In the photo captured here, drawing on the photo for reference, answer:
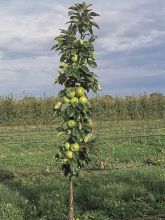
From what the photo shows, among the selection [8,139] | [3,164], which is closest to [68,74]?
[3,164]

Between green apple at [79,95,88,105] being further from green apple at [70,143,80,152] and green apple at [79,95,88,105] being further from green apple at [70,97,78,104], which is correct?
green apple at [70,143,80,152]

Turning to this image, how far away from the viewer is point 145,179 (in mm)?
10211

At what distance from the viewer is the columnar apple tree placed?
5684mm

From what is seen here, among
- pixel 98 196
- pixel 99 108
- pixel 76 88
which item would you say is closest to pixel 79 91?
pixel 76 88

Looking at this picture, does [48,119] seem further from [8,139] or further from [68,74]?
[68,74]

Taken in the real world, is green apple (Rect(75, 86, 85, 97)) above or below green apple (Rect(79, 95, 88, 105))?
above

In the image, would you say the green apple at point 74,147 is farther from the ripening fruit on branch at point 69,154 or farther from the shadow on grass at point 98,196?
the shadow on grass at point 98,196

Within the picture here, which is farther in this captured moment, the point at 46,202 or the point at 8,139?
the point at 8,139

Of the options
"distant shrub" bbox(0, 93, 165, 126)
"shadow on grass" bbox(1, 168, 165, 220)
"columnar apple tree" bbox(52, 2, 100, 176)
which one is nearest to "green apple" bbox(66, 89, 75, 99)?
"columnar apple tree" bbox(52, 2, 100, 176)

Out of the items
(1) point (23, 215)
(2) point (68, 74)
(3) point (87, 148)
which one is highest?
(2) point (68, 74)

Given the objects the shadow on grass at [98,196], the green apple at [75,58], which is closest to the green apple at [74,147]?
the green apple at [75,58]

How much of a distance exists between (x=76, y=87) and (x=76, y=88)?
68mm

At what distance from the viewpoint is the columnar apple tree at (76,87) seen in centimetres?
568

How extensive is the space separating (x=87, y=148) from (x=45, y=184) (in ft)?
14.7
